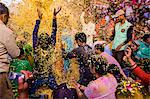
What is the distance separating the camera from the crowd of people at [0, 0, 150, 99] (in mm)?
6262

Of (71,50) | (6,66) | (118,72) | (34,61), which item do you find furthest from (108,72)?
(6,66)

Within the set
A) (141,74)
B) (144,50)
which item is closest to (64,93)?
(141,74)

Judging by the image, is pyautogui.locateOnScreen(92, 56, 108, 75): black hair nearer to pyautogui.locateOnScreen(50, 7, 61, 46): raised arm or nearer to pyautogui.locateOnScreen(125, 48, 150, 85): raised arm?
pyautogui.locateOnScreen(125, 48, 150, 85): raised arm

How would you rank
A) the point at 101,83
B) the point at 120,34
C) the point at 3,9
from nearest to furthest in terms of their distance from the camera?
1. the point at 3,9
2. the point at 101,83
3. the point at 120,34

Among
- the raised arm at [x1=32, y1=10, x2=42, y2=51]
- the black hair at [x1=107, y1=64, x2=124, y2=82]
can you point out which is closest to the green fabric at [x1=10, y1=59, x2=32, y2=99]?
the raised arm at [x1=32, y1=10, x2=42, y2=51]

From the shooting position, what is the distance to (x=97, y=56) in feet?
20.8

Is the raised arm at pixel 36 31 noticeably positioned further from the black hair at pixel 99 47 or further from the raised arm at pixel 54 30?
the black hair at pixel 99 47

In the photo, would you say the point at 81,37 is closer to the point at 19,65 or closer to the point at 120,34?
the point at 120,34

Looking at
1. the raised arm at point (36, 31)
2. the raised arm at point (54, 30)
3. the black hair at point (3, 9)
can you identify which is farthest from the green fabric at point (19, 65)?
the black hair at point (3, 9)

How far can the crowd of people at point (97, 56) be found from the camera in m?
6.26

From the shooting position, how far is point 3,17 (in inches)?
230

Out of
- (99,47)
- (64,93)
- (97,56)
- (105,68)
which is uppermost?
(99,47)

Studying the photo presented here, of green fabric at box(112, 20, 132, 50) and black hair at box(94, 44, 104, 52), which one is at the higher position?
green fabric at box(112, 20, 132, 50)

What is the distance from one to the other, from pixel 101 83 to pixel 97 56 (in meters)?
0.45
